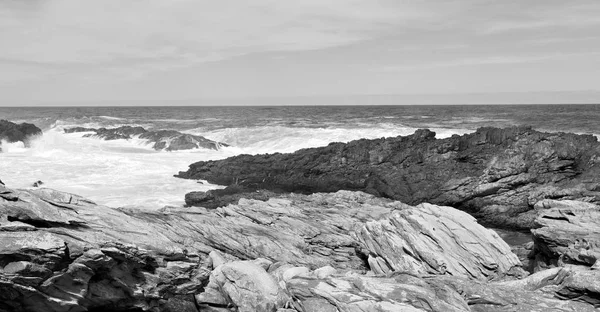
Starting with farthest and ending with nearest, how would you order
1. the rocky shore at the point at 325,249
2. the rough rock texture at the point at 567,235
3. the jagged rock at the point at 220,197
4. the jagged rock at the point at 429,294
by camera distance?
1. the jagged rock at the point at 220,197
2. the rough rock texture at the point at 567,235
3. the jagged rock at the point at 429,294
4. the rocky shore at the point at 325,249

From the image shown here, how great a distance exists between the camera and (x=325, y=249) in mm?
14227

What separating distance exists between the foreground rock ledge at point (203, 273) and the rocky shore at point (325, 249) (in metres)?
0.03

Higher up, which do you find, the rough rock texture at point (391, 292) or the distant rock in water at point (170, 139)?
the distant rock in water at point (170, 139)

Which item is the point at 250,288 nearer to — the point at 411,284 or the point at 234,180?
the point at 411,284

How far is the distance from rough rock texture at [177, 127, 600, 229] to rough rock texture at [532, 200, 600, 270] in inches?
258

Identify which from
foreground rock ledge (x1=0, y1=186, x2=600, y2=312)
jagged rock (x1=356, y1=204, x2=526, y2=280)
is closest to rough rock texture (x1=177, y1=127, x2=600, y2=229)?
jagged rock (x1=356, y1=204, x2=526, y2=280)

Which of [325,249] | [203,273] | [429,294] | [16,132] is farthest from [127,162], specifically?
[429,294]

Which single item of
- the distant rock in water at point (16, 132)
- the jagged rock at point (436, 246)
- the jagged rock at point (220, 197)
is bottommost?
the jagged rock at point (220, 197)

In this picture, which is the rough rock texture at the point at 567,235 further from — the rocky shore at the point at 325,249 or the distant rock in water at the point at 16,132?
the distant rock in water at the point at 16,132

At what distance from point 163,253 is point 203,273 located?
101cm

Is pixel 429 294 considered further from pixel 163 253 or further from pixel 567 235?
pixel 567 235

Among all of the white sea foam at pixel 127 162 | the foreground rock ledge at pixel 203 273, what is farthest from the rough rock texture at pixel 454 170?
the foreground rock ledge at pixel 203 273

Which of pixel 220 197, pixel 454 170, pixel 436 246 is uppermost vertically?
pixel 454 170

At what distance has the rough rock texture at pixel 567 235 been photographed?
11266 mm
